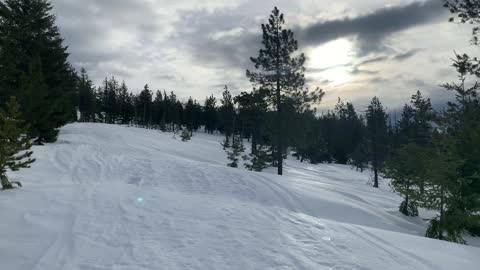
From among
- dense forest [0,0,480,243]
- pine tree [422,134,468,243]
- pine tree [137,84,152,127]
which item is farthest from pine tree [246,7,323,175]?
pine tree [137,84,152,127]

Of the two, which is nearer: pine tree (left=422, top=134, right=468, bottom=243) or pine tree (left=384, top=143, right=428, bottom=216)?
pine tree (left=422, top=134, right=468, bottom=243)

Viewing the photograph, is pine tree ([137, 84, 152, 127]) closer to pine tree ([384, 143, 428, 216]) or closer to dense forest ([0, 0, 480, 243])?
dense forest ([0, 0, 480, 243])

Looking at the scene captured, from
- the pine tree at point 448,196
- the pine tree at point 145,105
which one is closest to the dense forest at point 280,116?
the pine tree at point 448,196

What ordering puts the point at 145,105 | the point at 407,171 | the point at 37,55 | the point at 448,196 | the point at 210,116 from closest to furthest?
the point at 448,196, the point at 407,171, the point at 37,55, the point at 145,105, the point at 210,116

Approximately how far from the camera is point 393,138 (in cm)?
8050

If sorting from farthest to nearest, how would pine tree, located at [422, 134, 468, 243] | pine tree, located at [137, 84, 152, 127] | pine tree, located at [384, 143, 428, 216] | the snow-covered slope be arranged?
pine tree, located at [137, 84, 152, 127], pine tree, located at [384, 143, 428, 216], pine tree, located at [422, 134, 468, 243], the snow-covered slope

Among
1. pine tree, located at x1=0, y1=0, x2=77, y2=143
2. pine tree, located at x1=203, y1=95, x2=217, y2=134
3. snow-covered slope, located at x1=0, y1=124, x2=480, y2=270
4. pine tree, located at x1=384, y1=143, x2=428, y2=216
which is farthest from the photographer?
pine tree, located at x1=203, y1=95, x2=217, y2=134

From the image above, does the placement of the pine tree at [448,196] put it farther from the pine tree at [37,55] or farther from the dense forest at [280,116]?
the pine tree at [37,55]

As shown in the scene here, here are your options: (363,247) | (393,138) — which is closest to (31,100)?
(363,247)

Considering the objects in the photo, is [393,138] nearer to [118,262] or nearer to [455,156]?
[455,156]

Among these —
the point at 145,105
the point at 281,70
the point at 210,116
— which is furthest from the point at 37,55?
the point at 210,116

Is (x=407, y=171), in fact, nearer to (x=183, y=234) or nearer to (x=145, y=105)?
(x=183, y=234)

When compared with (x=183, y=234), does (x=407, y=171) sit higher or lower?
higher

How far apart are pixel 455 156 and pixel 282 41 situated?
665 inches
